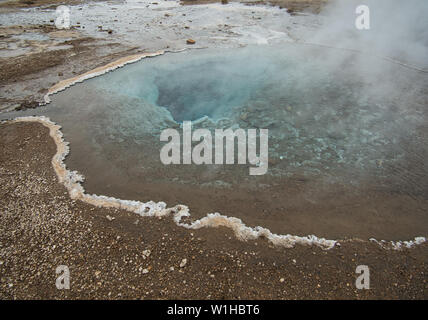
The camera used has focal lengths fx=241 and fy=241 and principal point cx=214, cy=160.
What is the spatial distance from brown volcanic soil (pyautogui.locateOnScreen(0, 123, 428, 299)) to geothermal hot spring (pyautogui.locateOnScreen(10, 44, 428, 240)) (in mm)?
665

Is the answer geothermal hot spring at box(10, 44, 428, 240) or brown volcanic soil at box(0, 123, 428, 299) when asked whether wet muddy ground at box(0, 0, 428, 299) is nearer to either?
brown volcanic soil at box(0, 123, 428, 299)

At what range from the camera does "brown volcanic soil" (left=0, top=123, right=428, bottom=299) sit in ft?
14.6

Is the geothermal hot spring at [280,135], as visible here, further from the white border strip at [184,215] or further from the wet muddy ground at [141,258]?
the wet muddy ground at [141,258]

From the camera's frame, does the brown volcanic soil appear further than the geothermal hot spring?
No

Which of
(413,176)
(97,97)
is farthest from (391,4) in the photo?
(97,97)

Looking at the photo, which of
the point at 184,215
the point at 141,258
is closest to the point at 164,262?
the point at 141,258

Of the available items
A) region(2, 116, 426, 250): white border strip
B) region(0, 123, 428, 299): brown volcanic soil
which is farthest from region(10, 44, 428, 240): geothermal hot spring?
region(0, 123, 428, 299): brown volcanic soil

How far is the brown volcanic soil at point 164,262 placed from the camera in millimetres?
4438

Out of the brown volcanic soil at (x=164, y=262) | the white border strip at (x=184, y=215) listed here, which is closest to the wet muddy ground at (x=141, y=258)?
the brown volcanic soil at (x=164, y=262)

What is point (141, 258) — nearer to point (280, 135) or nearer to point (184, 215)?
point (184, 215)

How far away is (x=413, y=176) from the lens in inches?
270

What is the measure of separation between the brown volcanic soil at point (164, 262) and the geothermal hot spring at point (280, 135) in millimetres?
665

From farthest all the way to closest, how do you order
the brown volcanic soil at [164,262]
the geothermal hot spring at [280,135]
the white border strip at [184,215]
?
the geothermal hot spring at [280,135] < the white border strip at [184,215] < the brown volcanic soil at [164,262]
